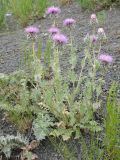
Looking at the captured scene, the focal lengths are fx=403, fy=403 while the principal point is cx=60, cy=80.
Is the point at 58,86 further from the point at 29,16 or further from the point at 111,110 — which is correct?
the point at 29,16

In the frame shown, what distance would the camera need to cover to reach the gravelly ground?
295cm

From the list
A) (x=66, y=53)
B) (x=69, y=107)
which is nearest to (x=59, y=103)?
(x=69, y=107)

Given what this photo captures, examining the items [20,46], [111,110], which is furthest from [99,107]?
[20,46]

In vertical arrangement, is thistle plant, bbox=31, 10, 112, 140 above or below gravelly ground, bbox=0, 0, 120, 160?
below

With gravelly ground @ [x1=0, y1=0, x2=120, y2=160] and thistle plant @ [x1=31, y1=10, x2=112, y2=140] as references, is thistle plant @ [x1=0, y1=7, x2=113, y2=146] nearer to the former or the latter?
thistle plant @ [x1=31, y1=10, x2=112, y2=140]

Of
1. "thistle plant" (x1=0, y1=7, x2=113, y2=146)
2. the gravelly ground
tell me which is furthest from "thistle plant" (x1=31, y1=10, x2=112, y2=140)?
the gravelly ground

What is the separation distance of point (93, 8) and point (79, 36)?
4.11ft

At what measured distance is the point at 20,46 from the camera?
4.48m

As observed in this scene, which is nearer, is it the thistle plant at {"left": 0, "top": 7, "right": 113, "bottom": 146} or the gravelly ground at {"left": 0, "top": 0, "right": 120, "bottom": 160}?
the thistle plant at {"left": 0, "top": 7, "right": 113, "bottom": 146}

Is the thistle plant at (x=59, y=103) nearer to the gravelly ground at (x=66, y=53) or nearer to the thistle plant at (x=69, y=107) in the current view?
the thistle plant at (x=69, y=107)

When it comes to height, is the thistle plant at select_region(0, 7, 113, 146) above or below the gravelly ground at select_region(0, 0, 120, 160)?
below

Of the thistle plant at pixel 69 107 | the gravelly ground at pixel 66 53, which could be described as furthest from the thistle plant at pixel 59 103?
the gravelly ground at pixel 66 53

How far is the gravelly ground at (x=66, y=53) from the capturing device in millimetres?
2948

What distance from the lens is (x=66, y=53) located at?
4078 mm
